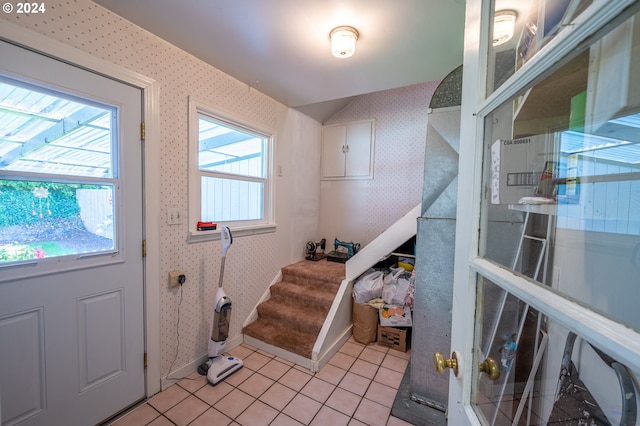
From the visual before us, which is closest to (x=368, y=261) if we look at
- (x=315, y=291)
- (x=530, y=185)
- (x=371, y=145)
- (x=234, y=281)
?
(x=315, y=291)

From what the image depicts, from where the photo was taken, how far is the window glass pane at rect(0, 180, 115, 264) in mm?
1229

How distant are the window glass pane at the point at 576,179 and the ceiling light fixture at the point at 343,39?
137 cm

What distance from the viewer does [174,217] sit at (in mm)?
1886

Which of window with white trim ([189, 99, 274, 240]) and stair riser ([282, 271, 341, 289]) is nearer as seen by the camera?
window with white trim ([189, 99, 274, 240])

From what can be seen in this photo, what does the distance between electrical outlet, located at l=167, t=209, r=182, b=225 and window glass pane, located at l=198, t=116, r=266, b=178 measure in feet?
1.49

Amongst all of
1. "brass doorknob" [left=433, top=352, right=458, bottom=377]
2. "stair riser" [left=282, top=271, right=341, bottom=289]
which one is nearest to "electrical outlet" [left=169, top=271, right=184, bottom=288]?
"stair riser" [left=282, top=271, right=341, bottom=289]

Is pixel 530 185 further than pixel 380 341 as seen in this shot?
No

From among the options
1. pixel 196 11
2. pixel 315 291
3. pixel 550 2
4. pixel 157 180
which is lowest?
pixel 315 291

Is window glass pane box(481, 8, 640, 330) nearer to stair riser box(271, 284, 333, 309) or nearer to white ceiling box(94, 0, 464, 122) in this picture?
white ceiling box(94, 0, 464, 122)

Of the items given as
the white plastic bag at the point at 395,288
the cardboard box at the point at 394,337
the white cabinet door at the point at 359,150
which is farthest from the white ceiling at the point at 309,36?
the cardboard box at the point at 394,337

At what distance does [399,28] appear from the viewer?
62.9 inches

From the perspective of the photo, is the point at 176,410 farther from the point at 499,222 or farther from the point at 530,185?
the point at 530,185

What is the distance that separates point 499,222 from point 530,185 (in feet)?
0.40

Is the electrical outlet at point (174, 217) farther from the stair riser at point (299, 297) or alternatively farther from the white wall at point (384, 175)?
the white wall at point (384, 175)
